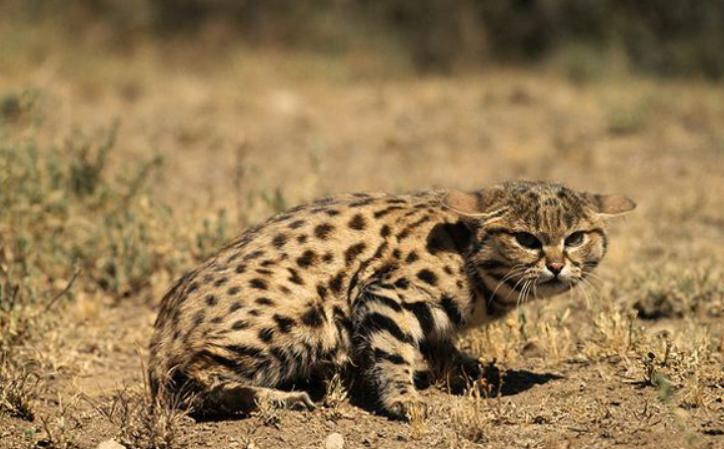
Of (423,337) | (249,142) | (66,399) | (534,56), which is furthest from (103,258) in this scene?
(534,56)

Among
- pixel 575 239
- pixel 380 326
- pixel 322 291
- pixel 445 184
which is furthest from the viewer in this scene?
pixel 445 184

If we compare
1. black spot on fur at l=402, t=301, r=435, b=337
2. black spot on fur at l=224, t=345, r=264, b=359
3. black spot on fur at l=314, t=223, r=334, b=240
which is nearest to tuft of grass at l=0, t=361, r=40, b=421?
black spot on fur at l=224, t=345, r=264, b=359

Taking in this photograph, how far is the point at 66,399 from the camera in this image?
18.4 feet

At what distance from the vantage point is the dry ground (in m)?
5.07

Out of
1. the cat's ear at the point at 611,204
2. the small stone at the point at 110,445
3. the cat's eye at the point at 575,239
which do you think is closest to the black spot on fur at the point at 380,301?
the cat's eye at the point at 575,239

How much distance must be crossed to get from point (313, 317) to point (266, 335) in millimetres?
274

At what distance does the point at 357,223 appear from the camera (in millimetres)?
5574

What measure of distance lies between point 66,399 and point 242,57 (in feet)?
35.4

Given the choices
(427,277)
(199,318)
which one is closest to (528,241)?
(427,277)

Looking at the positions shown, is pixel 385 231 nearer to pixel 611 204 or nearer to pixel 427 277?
pixel 427 277

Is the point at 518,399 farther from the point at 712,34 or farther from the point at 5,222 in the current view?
the point at 712,34

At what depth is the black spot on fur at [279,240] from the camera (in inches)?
215

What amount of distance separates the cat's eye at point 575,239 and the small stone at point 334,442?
157cm

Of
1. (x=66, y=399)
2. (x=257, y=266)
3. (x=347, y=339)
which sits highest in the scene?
(x=257, y=266)
